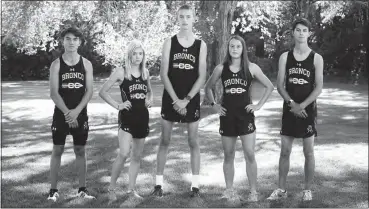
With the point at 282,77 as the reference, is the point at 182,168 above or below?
below

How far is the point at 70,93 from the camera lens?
16.3 feet

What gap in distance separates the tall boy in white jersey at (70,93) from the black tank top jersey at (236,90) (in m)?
1.50

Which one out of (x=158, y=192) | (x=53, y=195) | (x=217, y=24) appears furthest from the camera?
(x=217, y=24)

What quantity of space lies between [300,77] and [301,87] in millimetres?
109

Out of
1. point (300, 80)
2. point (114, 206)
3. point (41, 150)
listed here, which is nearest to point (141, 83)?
point (114, 206)

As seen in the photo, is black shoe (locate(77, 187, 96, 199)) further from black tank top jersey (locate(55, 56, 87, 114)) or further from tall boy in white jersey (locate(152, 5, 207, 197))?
tall boy in white jersey (locate(152, 5, 207, 197))

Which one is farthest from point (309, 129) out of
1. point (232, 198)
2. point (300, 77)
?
point (232, 198)

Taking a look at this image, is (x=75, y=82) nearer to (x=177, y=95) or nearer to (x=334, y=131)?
(x=177, y=95)

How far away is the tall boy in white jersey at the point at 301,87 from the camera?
503 cm

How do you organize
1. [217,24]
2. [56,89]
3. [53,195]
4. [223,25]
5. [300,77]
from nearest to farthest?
[56,89]
[300,77]
[53,195]
[223,25]
[217,24]

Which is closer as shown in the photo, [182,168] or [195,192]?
[195,192]

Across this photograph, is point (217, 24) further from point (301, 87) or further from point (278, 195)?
point (278, 195)

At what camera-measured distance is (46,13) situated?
14328mm

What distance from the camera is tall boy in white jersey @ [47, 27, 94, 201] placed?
493 cm
